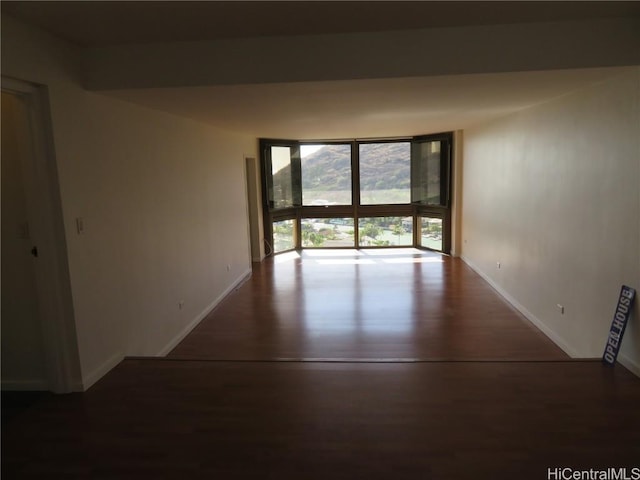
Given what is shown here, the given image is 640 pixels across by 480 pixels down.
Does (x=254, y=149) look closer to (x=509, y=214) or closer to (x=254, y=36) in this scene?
(x=509, y=214)

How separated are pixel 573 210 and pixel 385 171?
557cm

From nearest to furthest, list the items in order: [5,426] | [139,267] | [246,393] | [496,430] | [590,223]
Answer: [496,430]
[5,426]
[246,393]
[590,223]
[139,267]

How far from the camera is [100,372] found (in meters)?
3.04

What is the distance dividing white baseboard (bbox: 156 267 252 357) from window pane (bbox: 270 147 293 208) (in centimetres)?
213

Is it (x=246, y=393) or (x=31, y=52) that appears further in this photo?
(x=246, y=393)

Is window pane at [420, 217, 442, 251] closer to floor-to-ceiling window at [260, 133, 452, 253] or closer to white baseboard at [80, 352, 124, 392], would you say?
floor-to-ceiling window at [260, 133, 452, 253]

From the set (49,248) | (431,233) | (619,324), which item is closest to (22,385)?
(49,248)

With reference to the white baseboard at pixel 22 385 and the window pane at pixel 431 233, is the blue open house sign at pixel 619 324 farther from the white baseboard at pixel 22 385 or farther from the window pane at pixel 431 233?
the window pane at pixel 431 233

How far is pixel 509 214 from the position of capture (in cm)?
543

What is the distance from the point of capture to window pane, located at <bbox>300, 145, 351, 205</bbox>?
9086mm

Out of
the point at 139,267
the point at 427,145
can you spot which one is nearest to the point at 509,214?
the point at 427,145

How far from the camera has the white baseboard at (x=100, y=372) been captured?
287 centimetres

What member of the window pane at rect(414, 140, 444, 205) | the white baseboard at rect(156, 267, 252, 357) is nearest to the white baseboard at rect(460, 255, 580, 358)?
the window pane at rect(414, 140, 444, 205)

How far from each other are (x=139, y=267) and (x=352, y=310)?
256 centimetres
